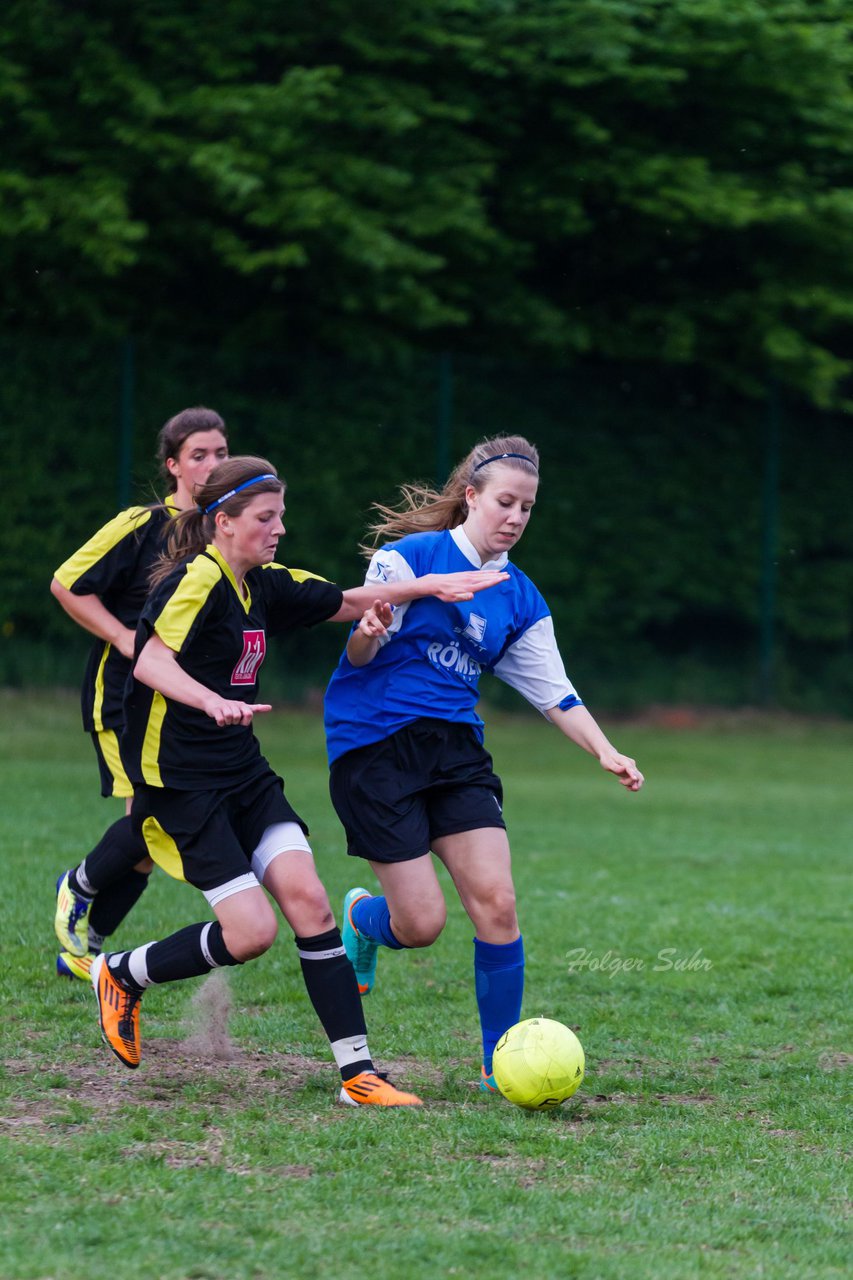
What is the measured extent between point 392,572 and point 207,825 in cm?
97

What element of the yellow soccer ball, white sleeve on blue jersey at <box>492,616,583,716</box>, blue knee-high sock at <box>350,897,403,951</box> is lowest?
blue knee-high sock at <box>350,897,403,951</box>

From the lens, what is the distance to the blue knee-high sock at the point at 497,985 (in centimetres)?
469

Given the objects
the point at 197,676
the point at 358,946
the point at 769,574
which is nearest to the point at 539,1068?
the point at 358,946

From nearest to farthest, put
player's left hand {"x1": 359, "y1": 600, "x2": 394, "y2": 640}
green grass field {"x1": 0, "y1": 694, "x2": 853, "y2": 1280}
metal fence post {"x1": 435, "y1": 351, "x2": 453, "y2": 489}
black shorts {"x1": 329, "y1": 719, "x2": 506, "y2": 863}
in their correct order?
green grass field {"x1": 0, "y1": 694, "x2": 853, "y2": 1280}
player's left hand {"x1": 359, "y1": 600, "x2": 394, "y2": 640}
black shorts {"x1": 329, "y1": 719, "x2": 506, "y2": 863}
metal fence post {"x1": 435, "y1": 351, "x2": 453, "y2": 489}

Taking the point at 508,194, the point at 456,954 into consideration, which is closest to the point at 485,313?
the point at 508,194

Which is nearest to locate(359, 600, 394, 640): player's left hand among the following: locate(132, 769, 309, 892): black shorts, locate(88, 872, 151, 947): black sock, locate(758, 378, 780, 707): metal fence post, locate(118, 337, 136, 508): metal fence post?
locate(132, 769, 309, 892): black shorts

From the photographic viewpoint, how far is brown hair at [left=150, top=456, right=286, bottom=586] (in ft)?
14.8

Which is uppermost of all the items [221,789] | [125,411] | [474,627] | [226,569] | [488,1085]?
[226,569]

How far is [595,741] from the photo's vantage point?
16.0 feet

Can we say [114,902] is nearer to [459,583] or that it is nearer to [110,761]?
[110,761]

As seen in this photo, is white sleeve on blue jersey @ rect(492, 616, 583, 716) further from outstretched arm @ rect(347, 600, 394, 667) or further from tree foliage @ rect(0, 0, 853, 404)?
tree foliage @ rect(0, 0, 853, 404)

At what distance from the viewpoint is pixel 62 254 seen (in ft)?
45.8

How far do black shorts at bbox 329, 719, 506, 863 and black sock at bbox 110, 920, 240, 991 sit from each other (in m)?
0.51

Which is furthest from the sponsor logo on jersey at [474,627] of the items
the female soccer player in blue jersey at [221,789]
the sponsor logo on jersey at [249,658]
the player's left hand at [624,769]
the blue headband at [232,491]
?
the blue headband at [232,491]
